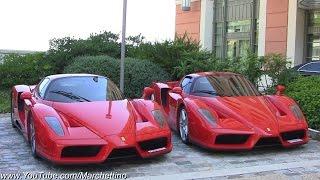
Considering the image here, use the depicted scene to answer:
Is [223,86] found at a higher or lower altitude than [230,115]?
higher

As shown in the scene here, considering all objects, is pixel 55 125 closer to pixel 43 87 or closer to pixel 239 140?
pixel 43 87

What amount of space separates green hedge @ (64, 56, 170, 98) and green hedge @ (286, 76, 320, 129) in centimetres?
421

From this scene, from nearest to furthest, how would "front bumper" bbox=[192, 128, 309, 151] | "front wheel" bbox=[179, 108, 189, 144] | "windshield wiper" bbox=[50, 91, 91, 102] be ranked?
1. "front bumper" bbox=[192, 128, 309, 151]
2. "windshield wiper" bbox=[50, 91, 91, 102]
3. "front wheel" bbox=[179, 108, 189, 144]

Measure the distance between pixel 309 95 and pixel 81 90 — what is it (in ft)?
14.6

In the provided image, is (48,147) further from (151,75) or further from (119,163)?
(151,75)

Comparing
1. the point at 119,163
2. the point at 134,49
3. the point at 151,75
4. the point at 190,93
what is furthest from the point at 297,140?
the point at 134,49

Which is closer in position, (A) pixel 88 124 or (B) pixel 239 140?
(A) pixel 88 124

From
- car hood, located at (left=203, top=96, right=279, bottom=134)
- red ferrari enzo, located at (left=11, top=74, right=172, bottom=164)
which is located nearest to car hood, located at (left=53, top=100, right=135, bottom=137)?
red ferrari enzo, located at (left=11, top=74, right=172, bottom=164)

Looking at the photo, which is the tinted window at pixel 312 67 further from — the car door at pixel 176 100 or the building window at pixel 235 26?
the building window at pixel 235 26

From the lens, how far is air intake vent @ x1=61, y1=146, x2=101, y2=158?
6.22 metres

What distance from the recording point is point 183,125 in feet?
27.0

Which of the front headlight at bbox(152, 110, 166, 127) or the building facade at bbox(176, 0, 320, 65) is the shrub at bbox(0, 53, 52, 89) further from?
the front headlight at bbox(152, 110, 166, 127)

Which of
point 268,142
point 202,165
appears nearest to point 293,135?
point 268,142

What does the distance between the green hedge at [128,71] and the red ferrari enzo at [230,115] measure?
4.61 metres
